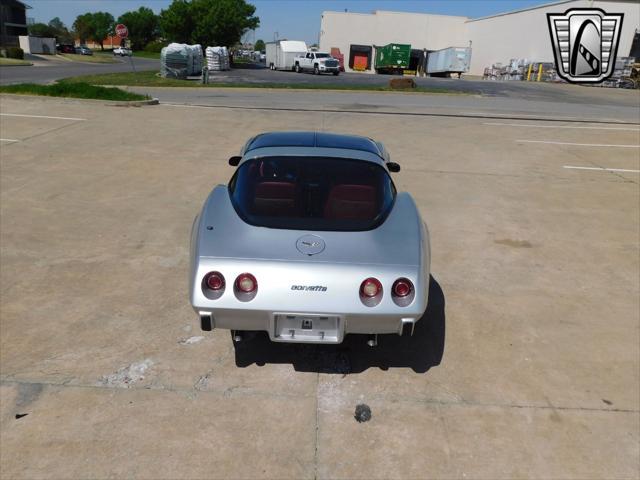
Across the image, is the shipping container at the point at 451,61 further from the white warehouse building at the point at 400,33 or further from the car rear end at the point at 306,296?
the car rear end at the point at 306,296

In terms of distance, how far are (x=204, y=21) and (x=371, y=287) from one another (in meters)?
63.1

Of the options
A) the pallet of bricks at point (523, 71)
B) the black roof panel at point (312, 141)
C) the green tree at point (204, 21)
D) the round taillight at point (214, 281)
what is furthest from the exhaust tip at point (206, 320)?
the green tree at point (204, 21)

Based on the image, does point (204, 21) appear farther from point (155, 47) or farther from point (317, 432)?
point (317, 432)

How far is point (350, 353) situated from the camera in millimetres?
3914

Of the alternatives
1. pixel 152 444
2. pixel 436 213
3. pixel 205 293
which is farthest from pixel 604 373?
pixel 436 213

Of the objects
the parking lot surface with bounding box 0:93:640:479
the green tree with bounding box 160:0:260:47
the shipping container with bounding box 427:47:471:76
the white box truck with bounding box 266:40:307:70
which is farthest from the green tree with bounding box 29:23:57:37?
the parking lot surface with bounding box 0:93:640:479

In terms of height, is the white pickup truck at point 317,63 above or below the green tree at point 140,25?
below

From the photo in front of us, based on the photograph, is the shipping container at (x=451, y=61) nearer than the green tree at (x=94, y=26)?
Yes

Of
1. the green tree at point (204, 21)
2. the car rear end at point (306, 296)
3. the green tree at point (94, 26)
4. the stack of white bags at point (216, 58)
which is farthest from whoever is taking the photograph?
the green tree at point (94, 26)

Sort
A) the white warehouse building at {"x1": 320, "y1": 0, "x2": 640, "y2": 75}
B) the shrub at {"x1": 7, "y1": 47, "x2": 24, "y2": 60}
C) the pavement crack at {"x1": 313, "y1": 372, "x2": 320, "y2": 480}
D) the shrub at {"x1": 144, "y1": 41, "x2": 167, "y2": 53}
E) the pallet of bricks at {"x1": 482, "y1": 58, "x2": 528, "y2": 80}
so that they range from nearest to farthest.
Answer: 1. the pavement crack at {"x1": 313, "y1": 372, "x2": 320, "y2": 480}
2. the shrub at {"x1": 7, "y1": 47, "x2": 24, "y2": 60}
3. the pallet of bricks at {"x1": 482, "y1": 58, "x2": 528, "y2": 80}
4. the white warehouse building at {"x1": 320, "y1": 0, "x2": 640, "y2": 75}
5. the shrub at {"x1": 144, "y1": 41, "x2": 167, "y2": 53}

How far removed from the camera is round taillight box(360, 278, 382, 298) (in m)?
3.16

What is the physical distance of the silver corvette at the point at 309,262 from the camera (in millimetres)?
3137

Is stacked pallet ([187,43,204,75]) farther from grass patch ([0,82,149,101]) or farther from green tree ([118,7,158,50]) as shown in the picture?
green tree ([118,7,158,50])

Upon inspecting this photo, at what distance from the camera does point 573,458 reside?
2.98 meters
